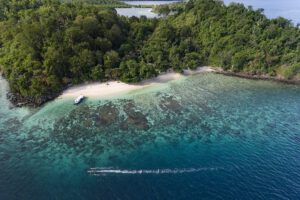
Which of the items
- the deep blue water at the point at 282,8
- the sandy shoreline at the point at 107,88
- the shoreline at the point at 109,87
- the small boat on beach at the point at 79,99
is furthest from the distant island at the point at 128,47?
the deep blue water at the point at 282,8

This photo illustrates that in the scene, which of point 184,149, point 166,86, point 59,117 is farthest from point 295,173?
point 59,117

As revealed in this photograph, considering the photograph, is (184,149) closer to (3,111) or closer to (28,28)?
(3,111)

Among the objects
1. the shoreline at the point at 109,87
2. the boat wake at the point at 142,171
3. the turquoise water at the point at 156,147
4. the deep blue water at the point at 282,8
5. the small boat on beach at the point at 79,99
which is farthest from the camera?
the deep blue water at the point at 282,8

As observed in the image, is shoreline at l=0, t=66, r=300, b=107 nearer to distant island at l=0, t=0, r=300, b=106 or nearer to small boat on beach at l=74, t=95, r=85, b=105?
distant island at l=0, t=0, r=300, b=106

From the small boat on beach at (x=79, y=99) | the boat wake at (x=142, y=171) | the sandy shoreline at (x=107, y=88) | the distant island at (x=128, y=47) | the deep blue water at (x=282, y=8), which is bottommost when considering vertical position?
the boat wake at (x=142, y=171)

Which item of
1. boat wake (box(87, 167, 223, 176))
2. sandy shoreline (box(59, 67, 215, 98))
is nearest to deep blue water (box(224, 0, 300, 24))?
sandy shoreline (box(59, 67, 215, 98))

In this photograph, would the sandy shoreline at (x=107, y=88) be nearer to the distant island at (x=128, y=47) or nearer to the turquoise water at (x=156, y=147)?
the distant island at (x=128, y=47)
